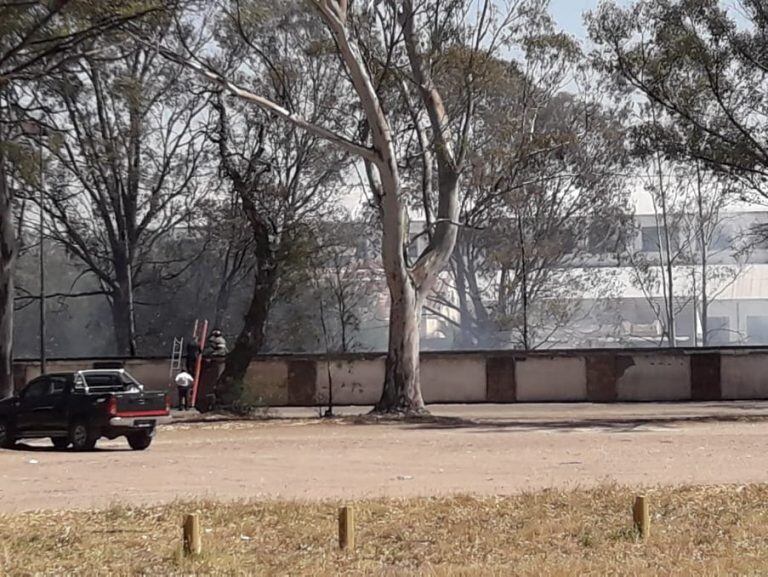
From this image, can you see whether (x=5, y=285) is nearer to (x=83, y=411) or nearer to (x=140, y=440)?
(x=83, y=411)

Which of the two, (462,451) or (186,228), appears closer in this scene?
(462,451)

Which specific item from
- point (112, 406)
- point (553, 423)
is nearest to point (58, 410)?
point (112, 406)

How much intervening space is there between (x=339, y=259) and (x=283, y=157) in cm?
813

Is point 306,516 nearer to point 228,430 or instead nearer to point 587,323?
point 228,430

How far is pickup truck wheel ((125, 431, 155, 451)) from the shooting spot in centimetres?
2597

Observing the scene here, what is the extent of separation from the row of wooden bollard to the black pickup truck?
12.0 metres

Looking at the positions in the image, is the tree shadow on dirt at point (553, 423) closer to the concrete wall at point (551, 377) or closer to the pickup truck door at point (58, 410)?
the pickup truck door at point (58, 410)

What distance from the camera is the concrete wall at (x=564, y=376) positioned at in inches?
1688

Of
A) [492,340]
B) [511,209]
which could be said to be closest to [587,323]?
[492,340]

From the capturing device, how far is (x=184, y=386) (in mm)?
37844

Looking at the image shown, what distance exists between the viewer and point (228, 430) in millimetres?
31078

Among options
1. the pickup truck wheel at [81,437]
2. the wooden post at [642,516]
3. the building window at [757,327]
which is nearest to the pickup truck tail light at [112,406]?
the pickup truck wheel at [81,437]

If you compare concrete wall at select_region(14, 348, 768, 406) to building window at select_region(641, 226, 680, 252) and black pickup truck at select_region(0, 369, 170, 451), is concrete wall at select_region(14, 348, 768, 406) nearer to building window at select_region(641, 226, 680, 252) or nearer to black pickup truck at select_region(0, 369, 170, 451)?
black pickup truck at select_region(0, 369, 170, 451)

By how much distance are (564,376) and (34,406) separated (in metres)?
21.4
